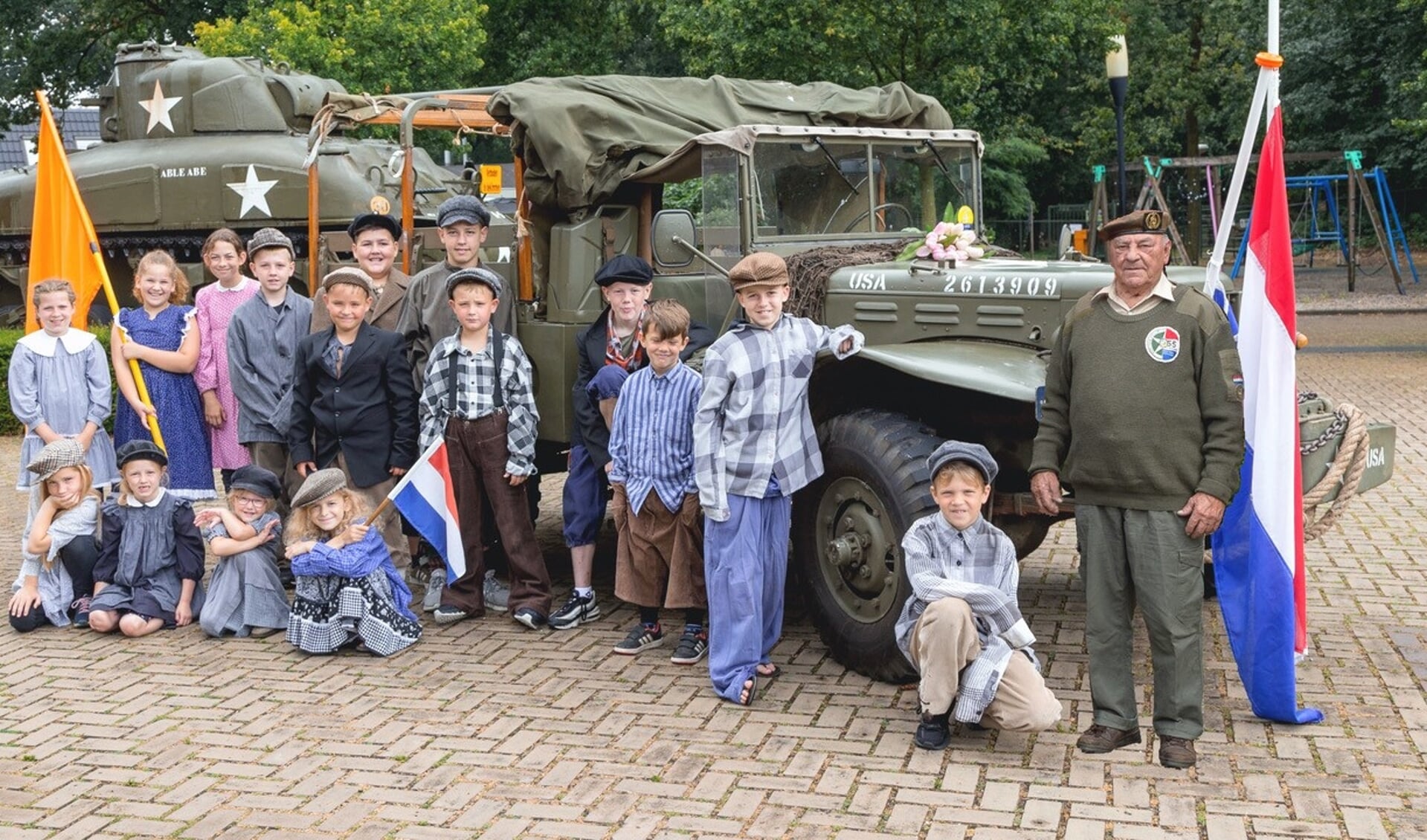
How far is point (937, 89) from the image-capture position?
56.9 feet

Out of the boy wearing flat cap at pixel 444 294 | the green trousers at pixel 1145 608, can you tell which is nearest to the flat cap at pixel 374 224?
the boy wearing flat cap at pixel 444 294

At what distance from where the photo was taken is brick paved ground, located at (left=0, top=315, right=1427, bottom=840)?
4586mm

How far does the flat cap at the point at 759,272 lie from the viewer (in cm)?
577

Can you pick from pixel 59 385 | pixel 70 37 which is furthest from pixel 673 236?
pixel 70 37

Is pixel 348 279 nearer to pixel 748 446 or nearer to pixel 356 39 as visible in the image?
pixel 748 446

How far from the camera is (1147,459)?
4875 mm

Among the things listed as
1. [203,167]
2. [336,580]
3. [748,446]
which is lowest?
[336,580]

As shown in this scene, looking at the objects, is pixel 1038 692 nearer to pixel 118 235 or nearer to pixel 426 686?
pixel 426 686

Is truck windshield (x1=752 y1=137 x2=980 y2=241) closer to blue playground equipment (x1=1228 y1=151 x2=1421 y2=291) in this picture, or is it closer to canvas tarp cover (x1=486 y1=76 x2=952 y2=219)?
canvas tarp cover (x1=486 y1=76 x2=952 y2=219)

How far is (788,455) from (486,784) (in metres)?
1.72

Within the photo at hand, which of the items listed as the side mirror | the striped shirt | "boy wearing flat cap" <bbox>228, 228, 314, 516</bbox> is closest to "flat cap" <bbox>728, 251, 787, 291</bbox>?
the striped shirt

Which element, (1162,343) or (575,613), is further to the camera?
(575,613)

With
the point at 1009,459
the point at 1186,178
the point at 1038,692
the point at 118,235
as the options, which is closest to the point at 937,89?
the point at 118,235

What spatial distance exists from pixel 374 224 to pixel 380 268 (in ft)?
0.69
